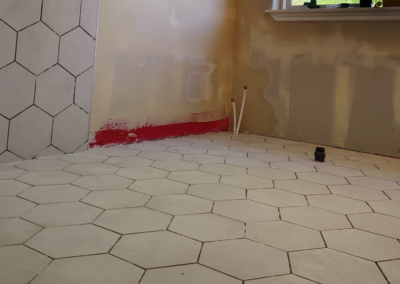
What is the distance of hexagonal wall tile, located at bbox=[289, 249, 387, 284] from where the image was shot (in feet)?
2.87

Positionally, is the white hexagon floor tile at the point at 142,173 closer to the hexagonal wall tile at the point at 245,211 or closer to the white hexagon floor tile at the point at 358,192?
the hexagonal wall tile at the point at 245,211

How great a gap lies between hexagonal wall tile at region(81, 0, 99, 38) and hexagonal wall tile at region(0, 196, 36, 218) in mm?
990

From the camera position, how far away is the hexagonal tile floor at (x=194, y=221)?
0.88 metres

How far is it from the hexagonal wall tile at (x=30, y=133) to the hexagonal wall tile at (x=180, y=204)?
2.53ft

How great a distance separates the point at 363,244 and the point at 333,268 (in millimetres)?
201

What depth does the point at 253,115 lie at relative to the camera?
280 cm

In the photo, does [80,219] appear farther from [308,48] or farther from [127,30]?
[308,48]

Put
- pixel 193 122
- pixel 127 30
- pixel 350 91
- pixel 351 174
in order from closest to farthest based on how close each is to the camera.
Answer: pixel 351 174 → pixel 127 30 → pixel 350 91 → pixel 193 122

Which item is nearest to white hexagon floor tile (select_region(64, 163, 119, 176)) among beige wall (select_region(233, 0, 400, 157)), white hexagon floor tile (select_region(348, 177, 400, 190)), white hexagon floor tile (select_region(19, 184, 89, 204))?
white hexagon floor tile (select_region(19, 184, 89, 204))

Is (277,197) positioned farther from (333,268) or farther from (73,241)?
(73,241)

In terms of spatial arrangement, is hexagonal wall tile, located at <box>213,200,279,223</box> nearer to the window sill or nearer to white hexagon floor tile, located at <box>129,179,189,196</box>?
white hexagon floor tile, located at <box>129,179,189,196</box>

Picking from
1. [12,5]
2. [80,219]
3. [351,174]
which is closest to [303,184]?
[351,174]

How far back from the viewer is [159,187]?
1.48 metres

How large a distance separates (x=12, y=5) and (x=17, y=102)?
0.42 meters
